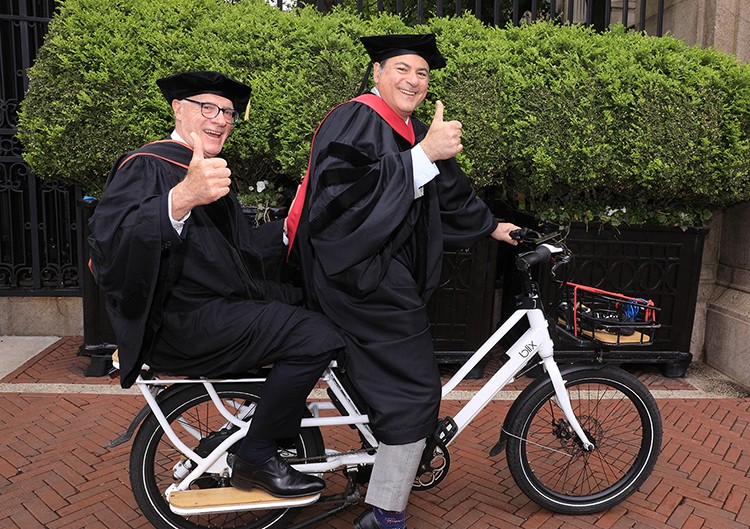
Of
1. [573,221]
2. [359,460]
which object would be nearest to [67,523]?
[359,460]

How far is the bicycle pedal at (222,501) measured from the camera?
8.57 feet

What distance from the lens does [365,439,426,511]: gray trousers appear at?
269 cm

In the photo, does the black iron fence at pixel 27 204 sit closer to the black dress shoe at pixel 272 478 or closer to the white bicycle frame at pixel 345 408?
the white bicycle frame at pixel 345 408

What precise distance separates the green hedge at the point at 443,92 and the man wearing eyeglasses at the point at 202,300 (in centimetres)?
189

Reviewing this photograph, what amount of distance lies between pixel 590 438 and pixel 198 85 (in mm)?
2295

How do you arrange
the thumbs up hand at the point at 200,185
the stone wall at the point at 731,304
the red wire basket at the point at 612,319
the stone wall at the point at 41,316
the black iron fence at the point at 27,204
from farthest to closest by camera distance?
the stone wall at the point at 41,316, the black iron fence at the point at 27,204, the stone wall at the point at 731,304, the red wire basket at the point at 612,319, the thumbs up hand at the point at 200,185

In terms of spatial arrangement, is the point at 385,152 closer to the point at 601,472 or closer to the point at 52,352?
the point at 601,472

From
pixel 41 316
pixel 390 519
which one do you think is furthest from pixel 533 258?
pixel 41 316

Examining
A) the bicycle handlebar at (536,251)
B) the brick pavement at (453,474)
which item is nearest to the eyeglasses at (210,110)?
the bicycle handlebar at (536,251)

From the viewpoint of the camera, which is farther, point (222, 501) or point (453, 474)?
point (453, 474)

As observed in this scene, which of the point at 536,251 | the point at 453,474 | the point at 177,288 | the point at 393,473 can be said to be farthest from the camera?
the point at 453,474

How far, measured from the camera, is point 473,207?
307cm

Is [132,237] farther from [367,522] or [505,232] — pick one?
[505,232]

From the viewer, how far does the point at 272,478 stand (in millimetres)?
2613
